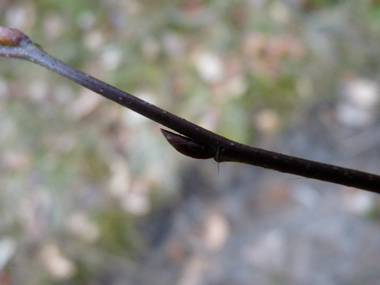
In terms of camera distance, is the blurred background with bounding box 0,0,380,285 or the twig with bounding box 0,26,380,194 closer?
the twig with bounding box 0,26,380,194

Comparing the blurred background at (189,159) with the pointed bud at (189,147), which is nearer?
the pointed bud at (189,147)

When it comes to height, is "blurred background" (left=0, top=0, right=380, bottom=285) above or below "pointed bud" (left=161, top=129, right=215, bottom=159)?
above

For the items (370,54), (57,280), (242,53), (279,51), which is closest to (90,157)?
(57,280)

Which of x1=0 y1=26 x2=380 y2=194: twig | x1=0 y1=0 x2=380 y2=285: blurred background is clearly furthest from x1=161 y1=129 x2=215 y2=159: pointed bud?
x1=0 y1=0 x2=380 y2=285: blurred background

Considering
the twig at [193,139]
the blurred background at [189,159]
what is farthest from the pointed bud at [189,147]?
the blurred background at [189,159]

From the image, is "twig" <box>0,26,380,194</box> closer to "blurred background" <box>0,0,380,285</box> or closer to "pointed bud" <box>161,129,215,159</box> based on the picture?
"pointed bud" <box>161,129,215,159</box>

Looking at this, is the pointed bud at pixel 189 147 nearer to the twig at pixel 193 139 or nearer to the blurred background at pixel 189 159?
the twig at pixel 193 139

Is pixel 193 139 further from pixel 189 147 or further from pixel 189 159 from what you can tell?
pixel 189 159
